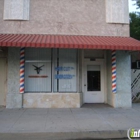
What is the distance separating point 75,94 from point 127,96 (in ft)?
9.27

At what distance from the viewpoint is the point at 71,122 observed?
7555 millimetres

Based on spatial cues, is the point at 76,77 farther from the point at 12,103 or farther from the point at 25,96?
the point at 12,103

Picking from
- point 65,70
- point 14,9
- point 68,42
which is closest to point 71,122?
point 68,42

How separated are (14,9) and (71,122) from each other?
22.5ft

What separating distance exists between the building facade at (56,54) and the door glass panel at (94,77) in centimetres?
82

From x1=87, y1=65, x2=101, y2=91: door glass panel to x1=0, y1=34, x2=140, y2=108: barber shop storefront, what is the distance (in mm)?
414

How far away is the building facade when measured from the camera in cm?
1049

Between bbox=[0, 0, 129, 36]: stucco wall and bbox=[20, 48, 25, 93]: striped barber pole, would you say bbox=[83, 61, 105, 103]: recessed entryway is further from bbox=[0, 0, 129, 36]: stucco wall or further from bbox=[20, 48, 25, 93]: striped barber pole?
bbox=[20, 48, 25, 93]: striped barber pole

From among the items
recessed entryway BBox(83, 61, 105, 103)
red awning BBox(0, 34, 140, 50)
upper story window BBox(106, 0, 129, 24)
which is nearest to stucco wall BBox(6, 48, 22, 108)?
red awning BBox(0, 34, 140, 50)

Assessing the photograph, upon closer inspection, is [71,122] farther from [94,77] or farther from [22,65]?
[94,77]

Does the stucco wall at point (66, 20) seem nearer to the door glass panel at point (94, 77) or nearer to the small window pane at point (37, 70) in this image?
the small window pane at point (37, 70)

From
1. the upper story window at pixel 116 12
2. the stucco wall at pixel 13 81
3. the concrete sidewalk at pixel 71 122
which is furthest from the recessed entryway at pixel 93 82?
the stucco wall at pixel 13 81

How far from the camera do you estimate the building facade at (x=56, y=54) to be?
10.5 meters

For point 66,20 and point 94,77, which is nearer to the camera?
point 66,20
